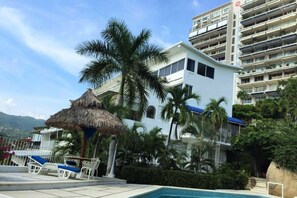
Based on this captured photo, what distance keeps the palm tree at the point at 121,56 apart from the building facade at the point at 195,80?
12426 mm

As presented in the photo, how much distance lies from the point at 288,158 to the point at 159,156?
8521 millimetres

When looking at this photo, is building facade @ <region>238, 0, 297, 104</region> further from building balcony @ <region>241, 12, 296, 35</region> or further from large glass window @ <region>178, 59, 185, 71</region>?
large glass window @ <region>178, 59, 185, 71</region>

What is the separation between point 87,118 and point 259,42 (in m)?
65.4

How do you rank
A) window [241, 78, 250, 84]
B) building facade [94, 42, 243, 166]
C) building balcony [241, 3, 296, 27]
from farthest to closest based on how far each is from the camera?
1. window [241, 78, 250, 84]
2. building balcony [241, 3, 296, 27]
3. building facade [94, 42, 243, 166]

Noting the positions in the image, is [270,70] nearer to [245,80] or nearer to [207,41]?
[245,80]

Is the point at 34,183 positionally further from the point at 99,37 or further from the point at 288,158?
the point at 288,158

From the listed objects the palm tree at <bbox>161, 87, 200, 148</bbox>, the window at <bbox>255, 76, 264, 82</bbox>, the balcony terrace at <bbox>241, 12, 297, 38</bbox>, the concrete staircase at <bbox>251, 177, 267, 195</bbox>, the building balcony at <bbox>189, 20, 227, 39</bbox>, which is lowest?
the concrete staircase at <bbox>251, 177, 267, 195</bbox>

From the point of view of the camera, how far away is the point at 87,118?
13.2 meters

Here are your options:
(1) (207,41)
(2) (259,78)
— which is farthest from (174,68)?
(1) (207,41)

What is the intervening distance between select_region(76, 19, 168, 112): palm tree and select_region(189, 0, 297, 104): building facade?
5112 cm

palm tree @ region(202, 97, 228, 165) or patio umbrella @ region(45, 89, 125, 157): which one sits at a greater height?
palm tree @ region(202, 97, 228, 165)

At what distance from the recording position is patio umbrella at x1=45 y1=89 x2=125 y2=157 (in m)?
13.0

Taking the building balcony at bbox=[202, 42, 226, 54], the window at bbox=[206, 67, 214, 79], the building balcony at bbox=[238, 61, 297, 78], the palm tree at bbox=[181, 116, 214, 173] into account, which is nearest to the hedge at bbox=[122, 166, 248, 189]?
the palm tree at bbox=[181, 116, 214, 173]

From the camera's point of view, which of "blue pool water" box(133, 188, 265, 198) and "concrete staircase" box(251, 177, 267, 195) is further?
"concrete staircase" box(251, 177, 267, 195)
